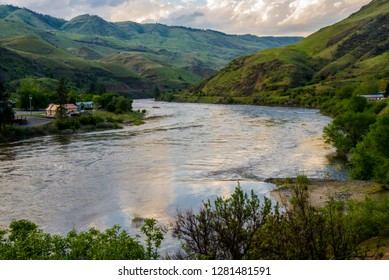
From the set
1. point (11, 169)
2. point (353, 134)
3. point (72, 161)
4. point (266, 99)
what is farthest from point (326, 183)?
point (266, 99)

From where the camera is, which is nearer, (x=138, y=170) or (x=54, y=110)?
(x=138, y=170)

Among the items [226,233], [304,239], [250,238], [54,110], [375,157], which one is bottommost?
[375,157]

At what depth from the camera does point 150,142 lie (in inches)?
3118

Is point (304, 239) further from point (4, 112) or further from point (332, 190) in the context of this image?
point (4, 112)

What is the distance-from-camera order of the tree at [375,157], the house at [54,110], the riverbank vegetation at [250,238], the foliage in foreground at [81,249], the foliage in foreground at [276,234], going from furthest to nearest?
the house at [54,110]
the tree at [375,157]
the foliage in foreground at [81,249]
the riverbank vegetation at [250,238]
the foliage in foreground at [276,234]

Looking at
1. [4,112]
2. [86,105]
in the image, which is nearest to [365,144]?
[4,112]

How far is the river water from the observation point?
124ft

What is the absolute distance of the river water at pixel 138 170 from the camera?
1489 inches

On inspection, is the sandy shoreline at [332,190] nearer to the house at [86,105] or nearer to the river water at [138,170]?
the river water at [138,170]

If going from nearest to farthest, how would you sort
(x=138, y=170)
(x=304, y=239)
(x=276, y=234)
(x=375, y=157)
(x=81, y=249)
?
(x=304, y=239) < (x=276, y=234) < (x=81, y=249) < (x=375, y=157) < (x=138, y=170)

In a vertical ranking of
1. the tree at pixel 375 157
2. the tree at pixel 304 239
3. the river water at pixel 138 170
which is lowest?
the river water at pixel 138 170

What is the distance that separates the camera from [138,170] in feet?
181

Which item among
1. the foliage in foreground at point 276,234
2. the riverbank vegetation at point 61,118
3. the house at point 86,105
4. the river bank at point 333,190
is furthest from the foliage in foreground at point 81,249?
the house at point 86,105
